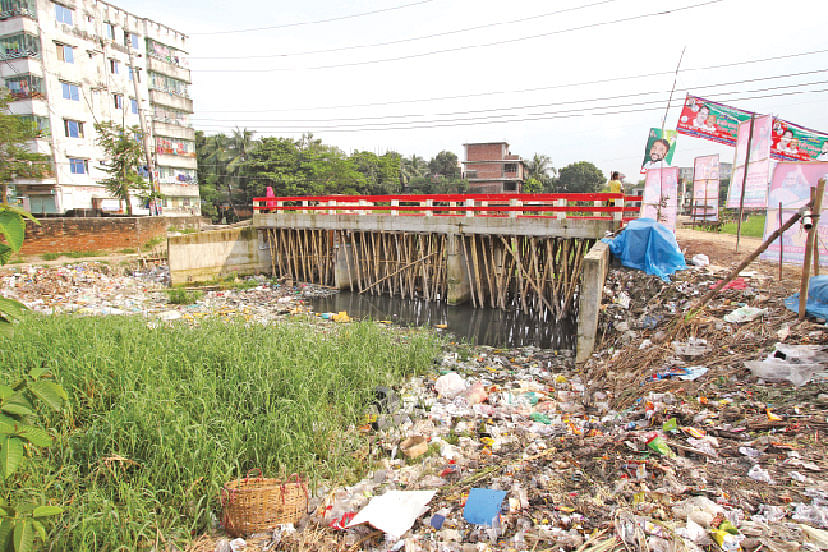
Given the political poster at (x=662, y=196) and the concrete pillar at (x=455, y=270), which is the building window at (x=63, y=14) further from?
the political poster at (x=662, y=196)

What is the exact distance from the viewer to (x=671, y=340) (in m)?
6.98

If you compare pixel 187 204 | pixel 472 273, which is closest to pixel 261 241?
pixel 472 273

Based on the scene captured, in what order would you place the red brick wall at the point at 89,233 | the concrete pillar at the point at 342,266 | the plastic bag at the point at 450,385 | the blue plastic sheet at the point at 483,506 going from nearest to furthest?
the blue plastic sheet at the point at 483,506, the plastic bag at the point at 450,385, the red brick wall at the point at 89,233, the concrete pillar at the point at 342,266

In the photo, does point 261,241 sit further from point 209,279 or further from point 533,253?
point 533,253

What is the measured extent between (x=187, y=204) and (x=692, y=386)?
40.3 meters

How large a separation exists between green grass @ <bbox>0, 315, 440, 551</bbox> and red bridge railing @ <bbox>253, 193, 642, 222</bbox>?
6072mm

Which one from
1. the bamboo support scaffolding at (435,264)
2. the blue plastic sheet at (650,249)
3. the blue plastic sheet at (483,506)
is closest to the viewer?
the blue plastic sheet at (483,506)

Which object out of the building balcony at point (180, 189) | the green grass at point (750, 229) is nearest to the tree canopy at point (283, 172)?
the building balcony at point (180, 189)

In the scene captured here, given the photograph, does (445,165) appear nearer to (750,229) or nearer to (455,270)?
(750,229)

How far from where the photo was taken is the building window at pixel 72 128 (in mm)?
27781

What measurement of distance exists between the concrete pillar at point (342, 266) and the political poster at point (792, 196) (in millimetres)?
12907

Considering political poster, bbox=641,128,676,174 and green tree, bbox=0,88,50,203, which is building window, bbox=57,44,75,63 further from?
political poster, bbox=641,128,676,174

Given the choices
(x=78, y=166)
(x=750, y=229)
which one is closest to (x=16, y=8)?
(x=78, y=166)

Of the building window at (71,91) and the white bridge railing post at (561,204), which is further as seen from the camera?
the building window at (71,91)
